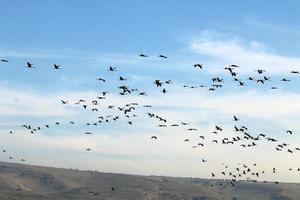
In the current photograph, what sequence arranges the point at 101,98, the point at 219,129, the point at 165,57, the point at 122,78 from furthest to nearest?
the point at 219,129, the point at 101,98, the point at 122,78, the point at 165,57

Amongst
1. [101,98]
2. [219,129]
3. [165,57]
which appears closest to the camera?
[165,57]

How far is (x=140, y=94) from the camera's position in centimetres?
7438

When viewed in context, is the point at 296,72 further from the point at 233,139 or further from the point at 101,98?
the point at 101,98

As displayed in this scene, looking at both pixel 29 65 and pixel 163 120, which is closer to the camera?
pixel 29 65

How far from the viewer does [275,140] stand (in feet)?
267

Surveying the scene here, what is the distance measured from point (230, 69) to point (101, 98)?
17656 millimetres

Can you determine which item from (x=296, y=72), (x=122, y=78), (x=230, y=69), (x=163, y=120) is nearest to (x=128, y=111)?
(x=163, y=120)

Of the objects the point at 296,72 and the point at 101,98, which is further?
the point at 101,98

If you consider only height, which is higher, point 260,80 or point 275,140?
point 260,80

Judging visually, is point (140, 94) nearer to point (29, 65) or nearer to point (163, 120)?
point (163, 120)

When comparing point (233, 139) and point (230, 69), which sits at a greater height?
point (230, 69)

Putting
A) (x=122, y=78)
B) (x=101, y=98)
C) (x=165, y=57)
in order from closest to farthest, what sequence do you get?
1. (x=165, y=57)
2. (x=122, y=78)
3. (x=101, y=98)

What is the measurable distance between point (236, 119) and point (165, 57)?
1744cm

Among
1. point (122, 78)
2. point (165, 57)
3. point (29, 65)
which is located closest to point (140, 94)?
point (122, 78)
